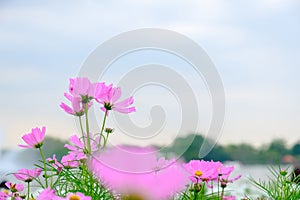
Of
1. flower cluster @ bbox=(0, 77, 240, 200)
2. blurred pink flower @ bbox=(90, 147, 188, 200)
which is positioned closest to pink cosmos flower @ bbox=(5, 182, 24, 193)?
flower cluster @ bbox=(0, 77, 240, 200)

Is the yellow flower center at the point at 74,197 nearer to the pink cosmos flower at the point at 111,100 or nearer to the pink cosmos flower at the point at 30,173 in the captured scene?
the pink cosmos flower at the point at 111,100

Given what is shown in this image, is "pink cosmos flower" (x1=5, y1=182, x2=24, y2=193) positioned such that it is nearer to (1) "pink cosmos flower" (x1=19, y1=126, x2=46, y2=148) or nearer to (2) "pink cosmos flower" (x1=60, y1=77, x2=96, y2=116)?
(1) "pink cosmos flower" (x1=19, y1=126, x2=46, y2=148)

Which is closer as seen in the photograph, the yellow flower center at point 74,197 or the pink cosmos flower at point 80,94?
the yellow flower center at point 74,197

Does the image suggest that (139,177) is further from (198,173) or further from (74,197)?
(198,173)

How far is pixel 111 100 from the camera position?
29.3 inches

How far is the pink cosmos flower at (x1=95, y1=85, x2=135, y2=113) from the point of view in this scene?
736 mm

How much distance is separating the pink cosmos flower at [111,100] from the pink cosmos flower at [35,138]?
5.5 inches

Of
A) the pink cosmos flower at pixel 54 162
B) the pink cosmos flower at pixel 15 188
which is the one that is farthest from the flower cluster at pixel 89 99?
the pink cosmos flower at pixel 15 188

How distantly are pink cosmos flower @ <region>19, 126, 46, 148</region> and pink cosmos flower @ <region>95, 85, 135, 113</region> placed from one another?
141 mm

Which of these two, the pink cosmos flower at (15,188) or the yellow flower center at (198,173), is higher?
the pink cosmos flower at (15,188)

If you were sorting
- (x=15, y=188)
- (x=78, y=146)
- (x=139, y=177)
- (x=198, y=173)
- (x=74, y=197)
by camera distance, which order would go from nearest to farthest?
(x=139, y=177) < (x=74, y=197) < (x=198, y=173) < (x=78, y=146) < (x=15, y=188)

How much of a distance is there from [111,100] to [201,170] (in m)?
0.17

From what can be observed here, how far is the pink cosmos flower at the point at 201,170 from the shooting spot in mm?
698

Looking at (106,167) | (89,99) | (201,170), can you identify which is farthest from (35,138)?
(106,167)
